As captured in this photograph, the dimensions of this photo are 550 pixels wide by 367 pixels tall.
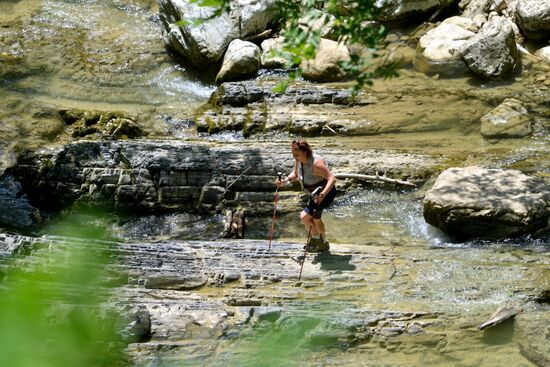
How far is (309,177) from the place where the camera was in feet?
25.6

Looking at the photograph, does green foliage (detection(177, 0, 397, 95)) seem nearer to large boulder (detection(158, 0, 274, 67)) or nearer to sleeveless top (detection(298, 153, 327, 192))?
sleeveless top (detection(298, 153, 327, 192))

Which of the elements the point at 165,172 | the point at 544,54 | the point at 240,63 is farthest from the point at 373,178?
the point at 544,54

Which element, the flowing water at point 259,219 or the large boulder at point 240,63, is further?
the large boulder at point 240,63

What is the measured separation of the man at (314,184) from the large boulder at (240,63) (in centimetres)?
519

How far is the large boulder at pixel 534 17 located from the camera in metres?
12.4

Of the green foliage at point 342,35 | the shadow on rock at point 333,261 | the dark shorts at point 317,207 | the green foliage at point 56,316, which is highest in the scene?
the green foliage at point 56,316

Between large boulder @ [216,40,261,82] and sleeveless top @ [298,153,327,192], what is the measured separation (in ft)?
17.7

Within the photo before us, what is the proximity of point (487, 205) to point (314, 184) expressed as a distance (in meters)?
2.26

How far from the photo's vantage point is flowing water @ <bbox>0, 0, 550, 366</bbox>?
21.0 ft

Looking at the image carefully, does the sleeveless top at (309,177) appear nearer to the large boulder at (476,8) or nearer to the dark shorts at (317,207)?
the dark shorts at (317,207)

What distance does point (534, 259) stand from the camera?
25.4 feet

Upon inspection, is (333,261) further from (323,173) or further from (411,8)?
(411,8)

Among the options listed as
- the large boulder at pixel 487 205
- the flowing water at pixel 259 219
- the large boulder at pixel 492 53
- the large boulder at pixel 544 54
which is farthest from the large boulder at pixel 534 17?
the large boulder at pixel 487 205

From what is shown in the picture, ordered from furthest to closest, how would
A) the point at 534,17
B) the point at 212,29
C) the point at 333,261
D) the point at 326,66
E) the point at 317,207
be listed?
the point at 212,29 < the point at 534,17 < the point at 326,66 < the point at 333,261 < the point at 317,207
